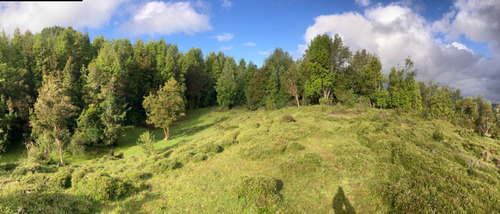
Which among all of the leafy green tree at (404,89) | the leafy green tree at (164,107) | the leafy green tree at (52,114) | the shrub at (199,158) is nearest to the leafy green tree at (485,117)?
the leafy green tree at (404,89)

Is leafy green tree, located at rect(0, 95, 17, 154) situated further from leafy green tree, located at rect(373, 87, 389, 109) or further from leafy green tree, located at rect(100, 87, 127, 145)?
leafy green tree, located at rect(373, 87, 389, 109)

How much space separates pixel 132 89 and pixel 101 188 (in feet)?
147

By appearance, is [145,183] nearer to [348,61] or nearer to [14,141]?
[14,141]

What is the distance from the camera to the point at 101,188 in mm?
13125

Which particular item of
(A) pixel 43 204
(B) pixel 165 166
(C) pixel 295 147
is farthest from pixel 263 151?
(A) pixel 43 204

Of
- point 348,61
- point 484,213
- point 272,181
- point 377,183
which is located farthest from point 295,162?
point 348,61

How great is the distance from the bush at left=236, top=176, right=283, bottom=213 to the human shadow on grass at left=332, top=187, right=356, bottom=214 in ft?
9.74

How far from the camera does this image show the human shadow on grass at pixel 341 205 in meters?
11.6

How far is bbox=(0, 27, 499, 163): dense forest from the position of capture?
107 feet

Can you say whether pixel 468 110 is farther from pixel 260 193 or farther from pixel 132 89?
pixel 132 89

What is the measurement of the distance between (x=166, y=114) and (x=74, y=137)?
42.6ft

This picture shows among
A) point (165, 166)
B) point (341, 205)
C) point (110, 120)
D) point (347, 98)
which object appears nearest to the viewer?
point (341, 205)

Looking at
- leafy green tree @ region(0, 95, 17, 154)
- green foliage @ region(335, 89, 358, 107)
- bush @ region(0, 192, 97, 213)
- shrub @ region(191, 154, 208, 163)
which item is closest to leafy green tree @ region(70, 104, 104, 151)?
leafy green tree @ region(0, 95, 17, 154)

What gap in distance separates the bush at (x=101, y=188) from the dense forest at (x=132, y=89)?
18.9 metres
